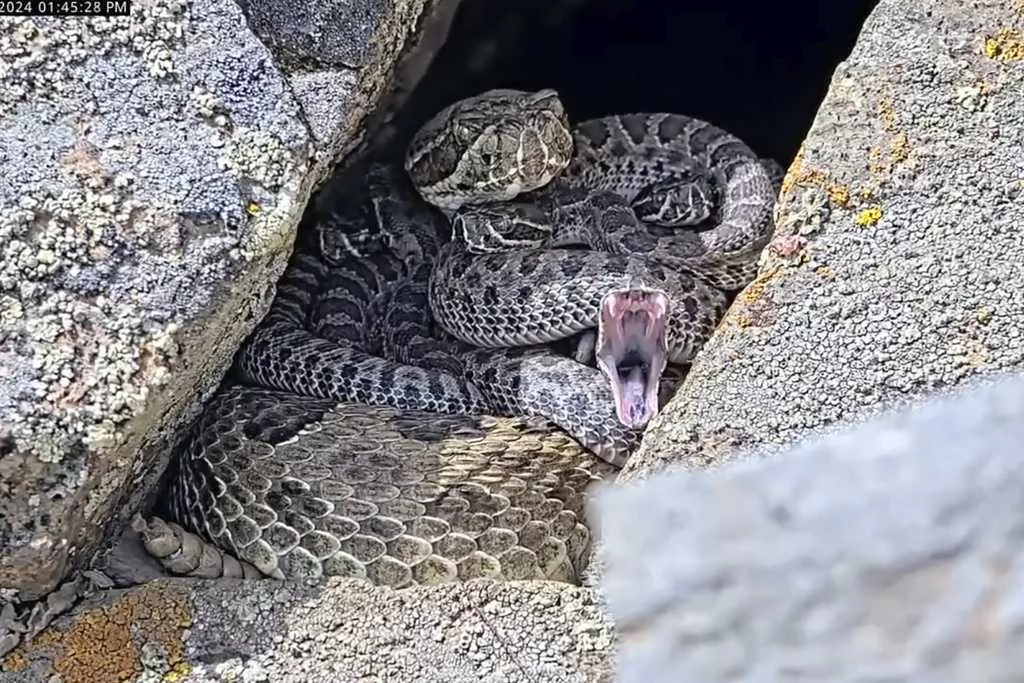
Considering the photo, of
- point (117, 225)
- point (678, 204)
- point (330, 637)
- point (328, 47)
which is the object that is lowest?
point (330, 637)

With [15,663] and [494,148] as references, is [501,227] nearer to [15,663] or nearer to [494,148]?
[494,148]

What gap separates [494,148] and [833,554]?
2688mm

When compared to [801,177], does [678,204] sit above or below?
below

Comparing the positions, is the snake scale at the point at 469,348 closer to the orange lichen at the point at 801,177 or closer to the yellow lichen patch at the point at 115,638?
the yellow lichen patch at the point at 115,638

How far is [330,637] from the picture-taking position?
2.55 meters

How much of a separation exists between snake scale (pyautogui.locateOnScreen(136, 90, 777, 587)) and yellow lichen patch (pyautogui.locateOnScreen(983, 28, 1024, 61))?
91 centimetres

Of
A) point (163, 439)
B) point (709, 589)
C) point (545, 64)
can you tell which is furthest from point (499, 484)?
point (545, 64)

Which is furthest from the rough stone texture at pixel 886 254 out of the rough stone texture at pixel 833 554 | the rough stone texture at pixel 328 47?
the rough stone texture at pixel 833 554

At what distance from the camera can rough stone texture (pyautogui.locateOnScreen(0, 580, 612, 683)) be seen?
2.49 meters

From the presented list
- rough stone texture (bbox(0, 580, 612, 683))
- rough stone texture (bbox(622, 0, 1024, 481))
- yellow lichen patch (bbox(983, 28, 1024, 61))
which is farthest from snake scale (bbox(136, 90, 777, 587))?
yellow lichen patch (bbox(983, 28, 1024, 61))

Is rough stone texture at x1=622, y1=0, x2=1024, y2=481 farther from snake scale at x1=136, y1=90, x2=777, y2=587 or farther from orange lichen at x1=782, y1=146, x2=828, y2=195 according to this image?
snake scale at x1=136, y1=90, x2=777, y2=587

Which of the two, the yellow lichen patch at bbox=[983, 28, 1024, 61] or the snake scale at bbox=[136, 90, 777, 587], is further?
the snake scale at bbox=[136, 90, 777, 587]

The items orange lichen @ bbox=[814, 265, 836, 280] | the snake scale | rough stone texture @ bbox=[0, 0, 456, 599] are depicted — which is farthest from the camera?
the snake scale

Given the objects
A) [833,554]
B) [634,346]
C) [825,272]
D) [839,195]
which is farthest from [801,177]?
[833,554]
